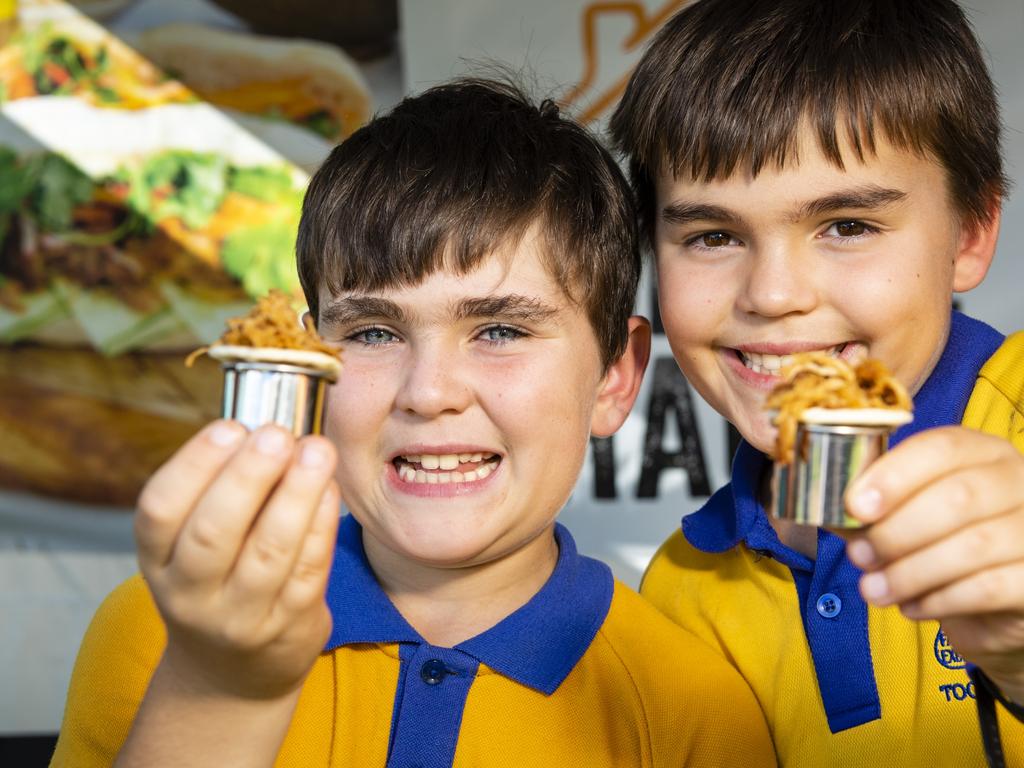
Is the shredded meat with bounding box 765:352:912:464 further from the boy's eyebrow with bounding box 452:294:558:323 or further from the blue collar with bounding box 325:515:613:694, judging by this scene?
the blue collar with bounding box 325:515:613:694

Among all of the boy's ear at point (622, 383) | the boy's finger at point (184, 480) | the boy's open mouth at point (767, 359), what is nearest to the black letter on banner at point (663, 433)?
the boy's ear at point (622, 383)

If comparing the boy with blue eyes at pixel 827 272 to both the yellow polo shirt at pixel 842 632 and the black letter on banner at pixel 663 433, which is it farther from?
the black letter on banner at pixel 663 433

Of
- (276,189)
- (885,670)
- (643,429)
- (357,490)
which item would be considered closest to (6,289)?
(276,189)

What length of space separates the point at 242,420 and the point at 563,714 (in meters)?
0.97

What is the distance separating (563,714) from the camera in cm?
205

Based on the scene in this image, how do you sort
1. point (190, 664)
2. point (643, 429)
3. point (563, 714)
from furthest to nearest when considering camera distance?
point (643, 429) < point (563, 714) < point (190, 664)

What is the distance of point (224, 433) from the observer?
1355 millimetres

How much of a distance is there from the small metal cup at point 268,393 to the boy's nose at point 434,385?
56cm

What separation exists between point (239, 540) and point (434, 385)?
0.68 meters

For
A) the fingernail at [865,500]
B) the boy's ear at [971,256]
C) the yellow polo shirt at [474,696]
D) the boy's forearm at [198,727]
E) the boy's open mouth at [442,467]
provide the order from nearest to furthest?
1. the fingernail at [865,500]
2. the boy's forearm at [198,727]
3. the yellow polo shirt at [474,696]
4. the boy's open mouth at [442,467]
5. the boy's ear at [971,256]

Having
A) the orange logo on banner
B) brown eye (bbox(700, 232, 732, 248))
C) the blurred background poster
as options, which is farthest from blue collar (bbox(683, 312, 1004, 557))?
the orange logo on banner

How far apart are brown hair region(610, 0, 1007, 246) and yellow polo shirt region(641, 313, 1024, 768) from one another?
384 millimetres

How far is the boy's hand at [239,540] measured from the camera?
4.39ft

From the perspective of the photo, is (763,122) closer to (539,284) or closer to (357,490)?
(539,284)
